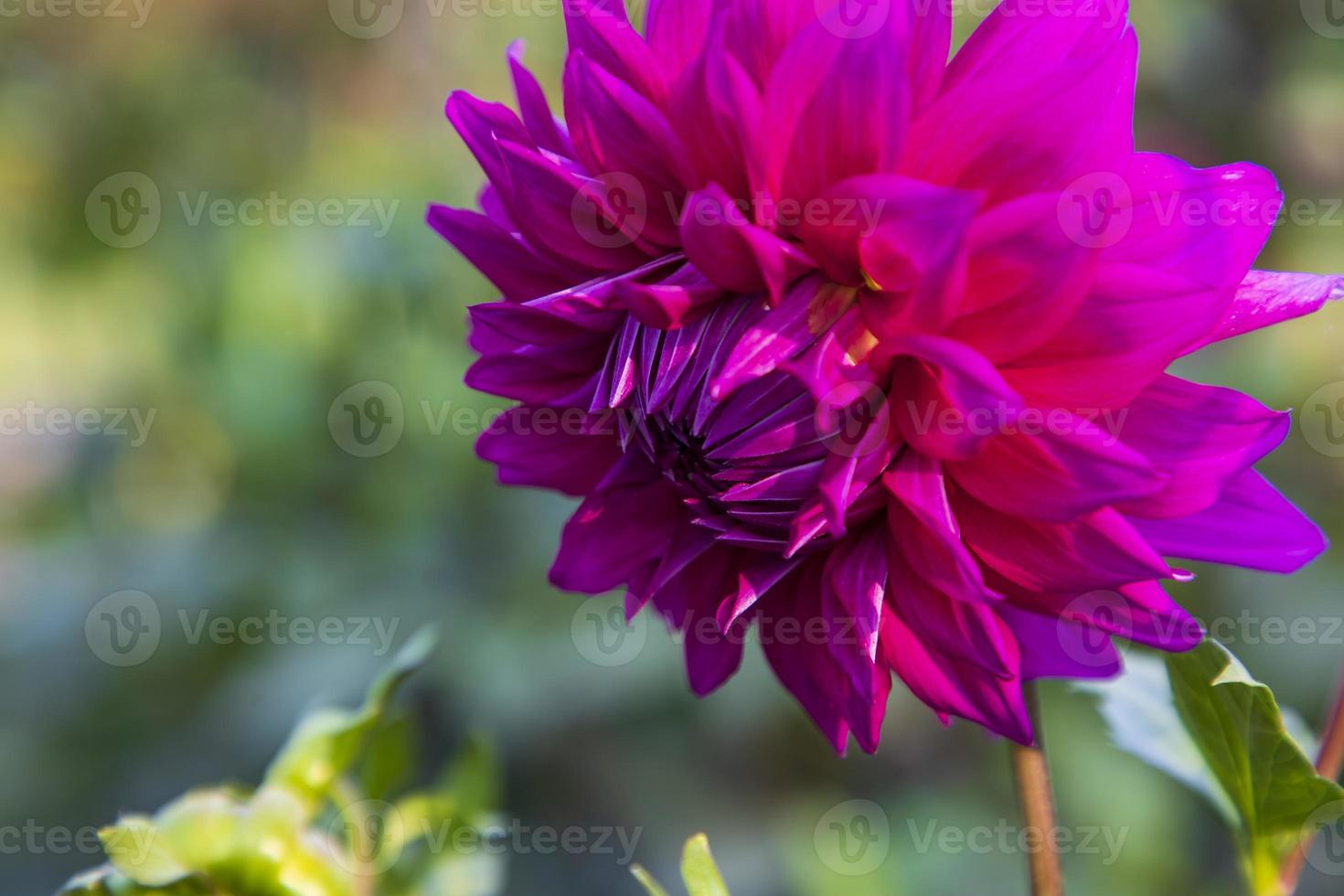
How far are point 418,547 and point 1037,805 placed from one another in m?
1.80

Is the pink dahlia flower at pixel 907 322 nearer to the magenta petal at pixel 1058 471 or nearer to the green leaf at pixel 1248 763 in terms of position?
the magenta petal at pixel 1058 471

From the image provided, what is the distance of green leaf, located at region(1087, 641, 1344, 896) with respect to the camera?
67 cm

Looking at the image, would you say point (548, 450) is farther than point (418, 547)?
No

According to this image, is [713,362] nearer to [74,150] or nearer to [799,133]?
[799,133]

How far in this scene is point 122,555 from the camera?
268 cm

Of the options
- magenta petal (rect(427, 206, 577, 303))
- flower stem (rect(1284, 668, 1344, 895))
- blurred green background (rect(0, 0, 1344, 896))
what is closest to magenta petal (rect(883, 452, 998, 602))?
magenta petal (rect(427, 206, 577, 303))

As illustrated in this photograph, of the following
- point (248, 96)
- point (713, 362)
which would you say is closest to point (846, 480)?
point (713, 362)

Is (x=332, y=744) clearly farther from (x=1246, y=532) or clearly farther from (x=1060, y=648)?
(x=1246, y=532)

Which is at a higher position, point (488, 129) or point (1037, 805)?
point (488, 129)

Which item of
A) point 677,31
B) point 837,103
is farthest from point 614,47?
point 837,103

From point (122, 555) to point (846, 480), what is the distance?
2498 millimetres

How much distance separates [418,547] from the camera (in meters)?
2.33

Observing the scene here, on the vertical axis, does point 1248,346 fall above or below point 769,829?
above

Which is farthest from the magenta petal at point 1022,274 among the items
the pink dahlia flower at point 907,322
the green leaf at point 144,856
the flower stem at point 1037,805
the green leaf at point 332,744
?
the green leaf at point 144,856
